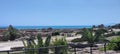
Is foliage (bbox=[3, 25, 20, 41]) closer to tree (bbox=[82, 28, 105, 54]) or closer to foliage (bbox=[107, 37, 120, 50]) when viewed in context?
tree (bbox=[82, 28, 105, 54])

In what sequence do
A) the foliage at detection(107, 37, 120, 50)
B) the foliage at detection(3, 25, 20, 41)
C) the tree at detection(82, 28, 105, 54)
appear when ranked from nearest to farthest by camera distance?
the foliage at detection(107, 37, 120, 50)
the tree at detection(82, 28, 105, 54)
the foliage at detection(3, 25, 20, 41)

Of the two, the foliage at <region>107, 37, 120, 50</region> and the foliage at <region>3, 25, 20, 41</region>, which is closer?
the foliage at <region>107, 37, 120, 50</region>

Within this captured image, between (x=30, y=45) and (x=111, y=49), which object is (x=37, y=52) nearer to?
(x=30, y=45)

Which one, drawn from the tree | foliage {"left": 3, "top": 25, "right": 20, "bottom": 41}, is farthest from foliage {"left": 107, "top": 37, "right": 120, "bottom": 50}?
foliage {"left": 3, "top": 25, "right": 20, "bottom": 41}

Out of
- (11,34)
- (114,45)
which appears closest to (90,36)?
(114,45)

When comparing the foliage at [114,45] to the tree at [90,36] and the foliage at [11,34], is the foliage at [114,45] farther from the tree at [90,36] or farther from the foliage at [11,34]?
the foliage at [11,34]

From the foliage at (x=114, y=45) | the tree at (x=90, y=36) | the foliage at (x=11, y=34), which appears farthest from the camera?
the foliage at (x=11, y=34)

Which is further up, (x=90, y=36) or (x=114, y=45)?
(x=90, y=36)

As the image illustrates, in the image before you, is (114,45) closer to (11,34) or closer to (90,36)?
(90,36)

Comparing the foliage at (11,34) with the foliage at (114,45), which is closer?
the foliage at (114,45)

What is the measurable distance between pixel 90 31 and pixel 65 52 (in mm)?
13946

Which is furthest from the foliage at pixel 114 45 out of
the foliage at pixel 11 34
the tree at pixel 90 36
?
the foliage at pixel 11 34

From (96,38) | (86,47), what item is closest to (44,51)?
(86,47)

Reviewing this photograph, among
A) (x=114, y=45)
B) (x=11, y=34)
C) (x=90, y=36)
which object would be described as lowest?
(x=11, y=34)
